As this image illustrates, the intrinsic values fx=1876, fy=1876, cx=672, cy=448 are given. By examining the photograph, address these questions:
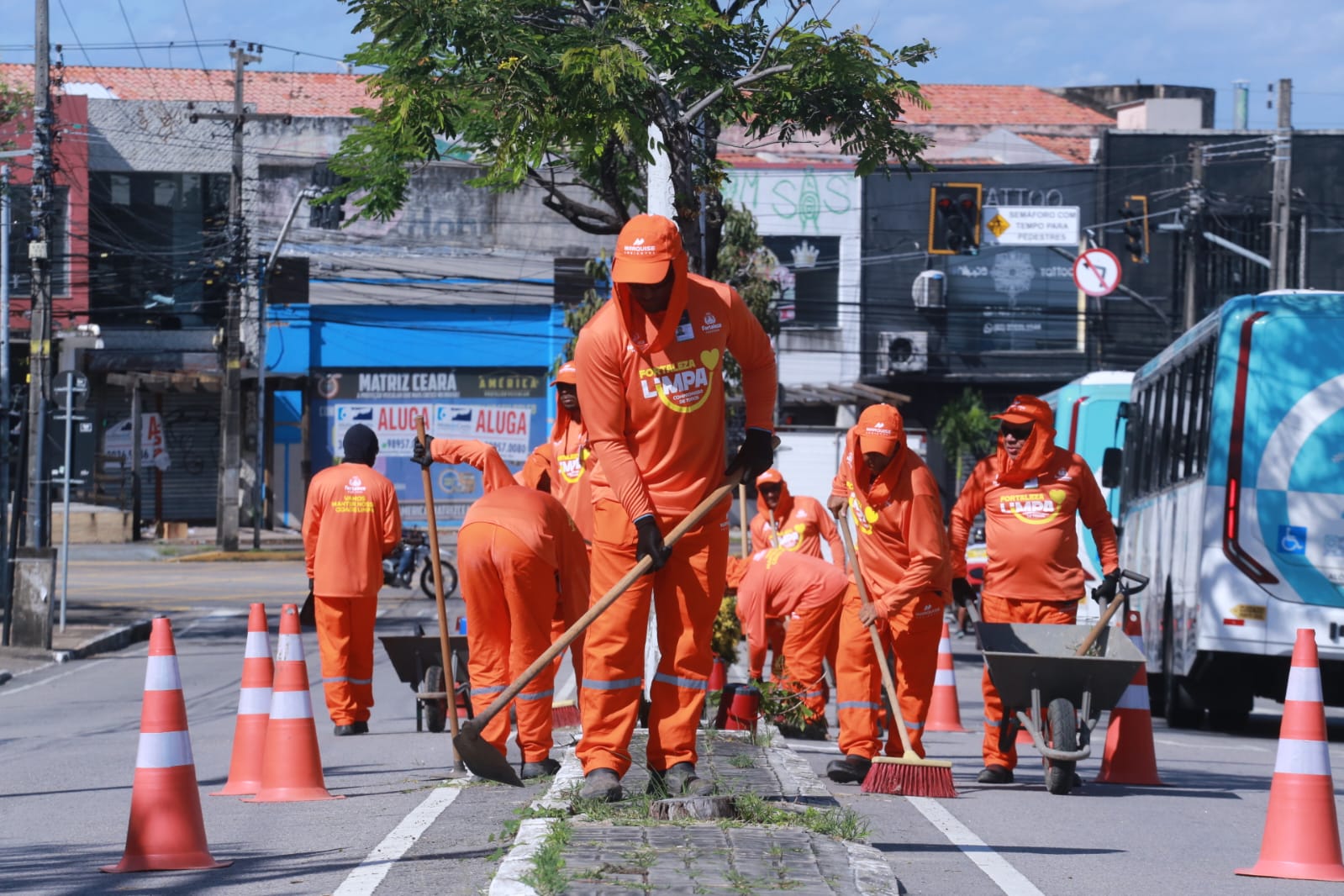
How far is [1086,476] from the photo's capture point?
1056 cm

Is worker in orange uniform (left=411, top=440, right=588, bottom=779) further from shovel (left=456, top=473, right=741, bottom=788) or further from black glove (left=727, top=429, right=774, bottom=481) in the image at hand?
black glove (left=727, top=429, right=774, bottom=481)

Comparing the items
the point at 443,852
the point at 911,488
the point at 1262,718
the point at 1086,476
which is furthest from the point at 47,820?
the point at 1262,718

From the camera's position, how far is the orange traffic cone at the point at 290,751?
8414mm

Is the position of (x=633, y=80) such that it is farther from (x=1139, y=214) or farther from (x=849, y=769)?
(x=1139, y=214)

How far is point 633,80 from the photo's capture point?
962 centimetres

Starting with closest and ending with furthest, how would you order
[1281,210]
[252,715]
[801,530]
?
[252,715] < [801,530] < [1281,210]

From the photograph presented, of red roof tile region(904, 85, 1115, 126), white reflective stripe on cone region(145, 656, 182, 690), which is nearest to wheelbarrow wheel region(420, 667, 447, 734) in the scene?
white reflective stripe on cone region(145, 656, 182, 690)

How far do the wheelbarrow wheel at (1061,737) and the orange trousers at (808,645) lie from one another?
2288 mm

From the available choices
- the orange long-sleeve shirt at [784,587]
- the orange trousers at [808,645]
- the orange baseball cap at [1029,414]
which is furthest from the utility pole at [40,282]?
the orange baseball cap at [1029,414]

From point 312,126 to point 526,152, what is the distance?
3711 cm

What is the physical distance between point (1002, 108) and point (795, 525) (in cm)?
4759

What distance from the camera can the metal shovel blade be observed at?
6.64 metres

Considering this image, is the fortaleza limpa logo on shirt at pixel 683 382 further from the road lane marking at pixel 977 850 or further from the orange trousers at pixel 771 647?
the orange trousers at pixel 771 647

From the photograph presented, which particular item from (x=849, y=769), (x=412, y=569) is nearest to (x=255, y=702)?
(x=849, y=769)
